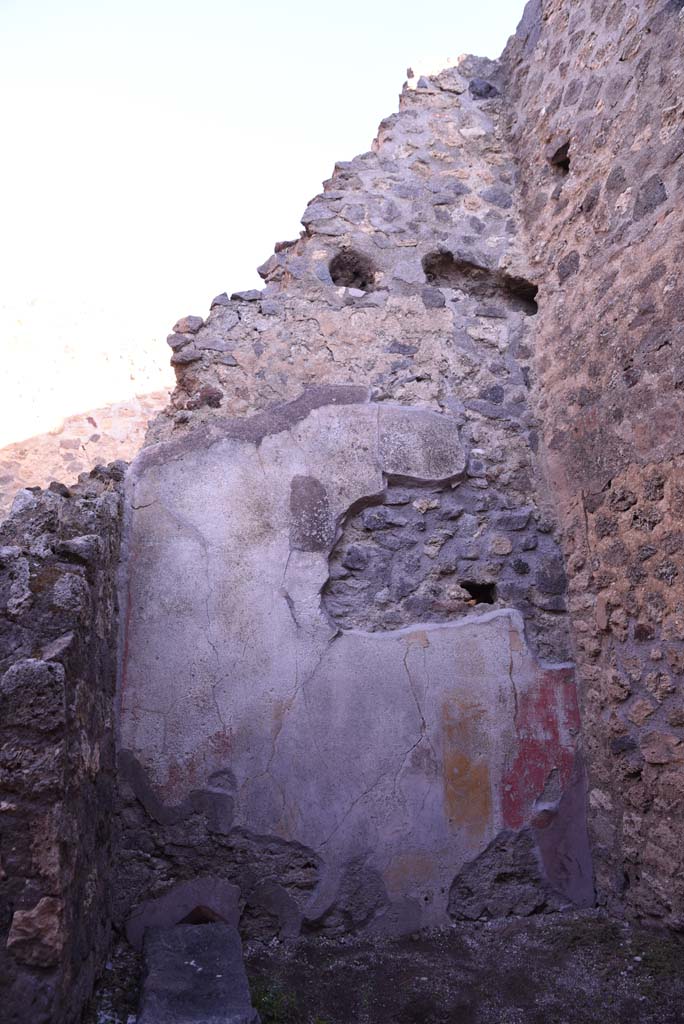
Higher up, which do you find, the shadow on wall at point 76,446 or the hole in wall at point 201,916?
the shadow on wall at point 76,446

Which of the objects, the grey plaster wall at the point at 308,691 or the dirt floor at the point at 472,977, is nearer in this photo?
the dirt floor at the point at 472,977

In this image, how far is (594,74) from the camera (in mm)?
3570

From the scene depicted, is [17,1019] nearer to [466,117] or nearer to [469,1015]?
[469,1015]

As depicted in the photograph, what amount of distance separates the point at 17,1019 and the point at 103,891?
696 millimetres

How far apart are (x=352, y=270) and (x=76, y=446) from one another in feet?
11.8

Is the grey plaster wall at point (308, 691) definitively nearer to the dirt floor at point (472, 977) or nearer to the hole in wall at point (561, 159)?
the dirt floor at point (472, 977)

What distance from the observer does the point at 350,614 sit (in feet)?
10.2

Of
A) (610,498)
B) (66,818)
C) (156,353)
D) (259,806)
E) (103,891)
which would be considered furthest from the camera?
(156,353)

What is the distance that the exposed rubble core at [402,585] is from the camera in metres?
2.68

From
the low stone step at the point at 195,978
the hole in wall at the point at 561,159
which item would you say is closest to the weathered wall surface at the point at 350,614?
the low stone step at the point at 195,978

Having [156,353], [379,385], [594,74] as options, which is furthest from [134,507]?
[156,353]

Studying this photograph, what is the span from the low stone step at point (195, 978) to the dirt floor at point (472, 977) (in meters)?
0.09

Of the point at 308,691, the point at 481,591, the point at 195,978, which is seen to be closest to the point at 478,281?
the point at 481,591

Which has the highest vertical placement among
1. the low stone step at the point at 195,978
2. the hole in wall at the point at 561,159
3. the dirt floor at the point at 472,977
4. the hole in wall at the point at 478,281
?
the hole in wall at the point at 561,159
